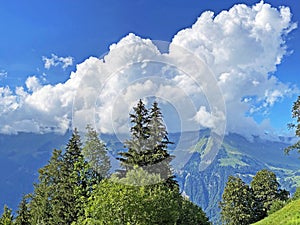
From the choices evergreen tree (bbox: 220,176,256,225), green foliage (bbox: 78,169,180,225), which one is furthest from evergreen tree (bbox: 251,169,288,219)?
green foliage (bbox: 78,169,180,225)

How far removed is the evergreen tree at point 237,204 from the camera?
9681cm

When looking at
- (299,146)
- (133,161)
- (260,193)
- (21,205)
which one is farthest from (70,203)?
(260,193)

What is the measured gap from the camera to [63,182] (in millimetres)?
57875

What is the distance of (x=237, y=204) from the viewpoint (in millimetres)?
98875

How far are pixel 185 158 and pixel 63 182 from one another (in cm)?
2449

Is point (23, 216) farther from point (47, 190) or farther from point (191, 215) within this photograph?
point (191, 215)

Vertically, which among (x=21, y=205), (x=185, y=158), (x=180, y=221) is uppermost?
(x=21, y=205)

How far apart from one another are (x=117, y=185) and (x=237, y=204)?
240 feet

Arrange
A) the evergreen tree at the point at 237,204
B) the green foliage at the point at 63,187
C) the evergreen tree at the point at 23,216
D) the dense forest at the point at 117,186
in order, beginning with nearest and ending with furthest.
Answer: the dense forest at the point at 117,186
the green foliage at the point at 63,187
the evergreen tree at the point at 23,216
the evergreen tree at the point at 237,204

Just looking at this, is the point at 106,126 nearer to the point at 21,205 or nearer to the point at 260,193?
the point at 21,205

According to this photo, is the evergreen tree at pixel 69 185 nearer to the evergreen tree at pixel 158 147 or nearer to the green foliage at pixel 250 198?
the evergreen tree at pixel 158 147

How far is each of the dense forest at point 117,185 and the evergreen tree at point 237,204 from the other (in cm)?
1817

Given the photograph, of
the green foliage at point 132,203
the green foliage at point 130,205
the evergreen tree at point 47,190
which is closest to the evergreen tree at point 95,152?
the evergreen tree at point 47,190

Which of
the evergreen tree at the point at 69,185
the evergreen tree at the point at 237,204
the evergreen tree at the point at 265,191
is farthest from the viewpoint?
the evergreen tree at the point at 265,191
